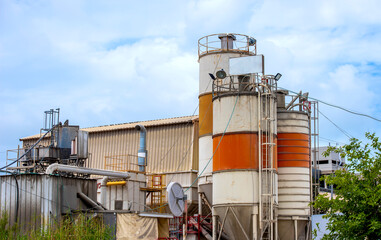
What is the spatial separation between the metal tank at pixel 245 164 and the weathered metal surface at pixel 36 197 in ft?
28.5

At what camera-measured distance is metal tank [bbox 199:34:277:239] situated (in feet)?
103

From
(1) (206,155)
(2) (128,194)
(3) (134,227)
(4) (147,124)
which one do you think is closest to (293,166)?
(1) (206,155)

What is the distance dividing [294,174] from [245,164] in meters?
4.41

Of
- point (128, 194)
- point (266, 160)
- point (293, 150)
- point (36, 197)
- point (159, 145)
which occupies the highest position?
point (159, 145)

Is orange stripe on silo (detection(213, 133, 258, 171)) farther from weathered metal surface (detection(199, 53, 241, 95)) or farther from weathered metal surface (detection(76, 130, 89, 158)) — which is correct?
weathered metal surface (detection(76, 130, 89, 158))

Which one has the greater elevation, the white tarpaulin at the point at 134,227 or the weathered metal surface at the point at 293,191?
the weathered metal surface at the point at 293,191

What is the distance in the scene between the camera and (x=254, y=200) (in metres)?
31.4

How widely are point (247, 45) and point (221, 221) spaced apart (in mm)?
14251

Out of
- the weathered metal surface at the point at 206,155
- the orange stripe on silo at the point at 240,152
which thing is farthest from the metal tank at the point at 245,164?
the weathered metal surface at the point at 206,155

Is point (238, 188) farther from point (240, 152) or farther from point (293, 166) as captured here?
point (293, 166)

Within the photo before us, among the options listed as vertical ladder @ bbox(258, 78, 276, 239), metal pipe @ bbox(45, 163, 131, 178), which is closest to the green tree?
vertical ladder @ bbox(258, 78, 276, 239)

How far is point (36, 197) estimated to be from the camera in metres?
28.1

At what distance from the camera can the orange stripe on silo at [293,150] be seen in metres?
35.1

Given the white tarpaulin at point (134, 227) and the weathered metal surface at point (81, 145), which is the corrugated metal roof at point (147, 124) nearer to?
the weathered metal surface at point (81, 145)
